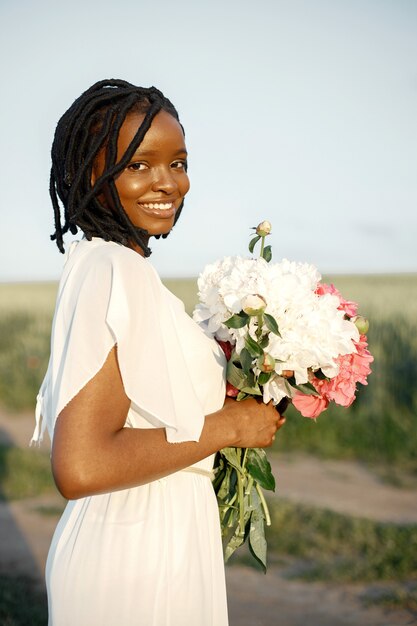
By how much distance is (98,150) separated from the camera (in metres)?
2.36

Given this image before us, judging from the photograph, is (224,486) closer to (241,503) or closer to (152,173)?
(241,503)

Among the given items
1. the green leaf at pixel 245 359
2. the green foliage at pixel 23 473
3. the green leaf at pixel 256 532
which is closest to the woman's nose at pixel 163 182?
the green leaf at pixel 245 359

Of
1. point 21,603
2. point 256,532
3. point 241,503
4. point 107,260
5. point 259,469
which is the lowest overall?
point 21,603

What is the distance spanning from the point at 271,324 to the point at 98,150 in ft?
2.26

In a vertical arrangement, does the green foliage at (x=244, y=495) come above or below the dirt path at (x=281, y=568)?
above

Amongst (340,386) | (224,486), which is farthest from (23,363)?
(340,386)

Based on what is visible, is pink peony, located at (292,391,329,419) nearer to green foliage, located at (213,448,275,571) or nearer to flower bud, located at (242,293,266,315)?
green foliage, located at (213,448,275,571)

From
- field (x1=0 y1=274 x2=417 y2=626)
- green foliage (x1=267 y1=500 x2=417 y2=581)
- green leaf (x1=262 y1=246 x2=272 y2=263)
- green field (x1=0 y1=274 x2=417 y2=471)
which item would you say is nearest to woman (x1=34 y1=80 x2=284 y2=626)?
green leaf (x1=262 y1=246 x2=272 y2=263)

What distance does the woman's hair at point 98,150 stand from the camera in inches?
92.0

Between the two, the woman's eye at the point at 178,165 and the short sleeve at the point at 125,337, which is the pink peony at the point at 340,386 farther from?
the woman's eye at the point at 178,165

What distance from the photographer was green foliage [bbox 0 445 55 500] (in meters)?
8.34

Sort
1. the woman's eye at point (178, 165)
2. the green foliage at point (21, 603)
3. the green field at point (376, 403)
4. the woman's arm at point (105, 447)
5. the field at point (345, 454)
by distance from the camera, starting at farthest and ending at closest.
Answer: the green field at point (376, 403) → the field at point (345, 454) → the green foliage at point (21, 603) → the woman's eye at point (178, 165) → the woman's arm at point (105, 447)

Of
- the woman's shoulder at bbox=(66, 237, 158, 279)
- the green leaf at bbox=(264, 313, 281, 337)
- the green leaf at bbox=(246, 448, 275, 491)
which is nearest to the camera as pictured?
the woman's shoulder at bbox=(66, 237, 158, 279)

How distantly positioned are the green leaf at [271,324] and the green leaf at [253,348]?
0.22ft
